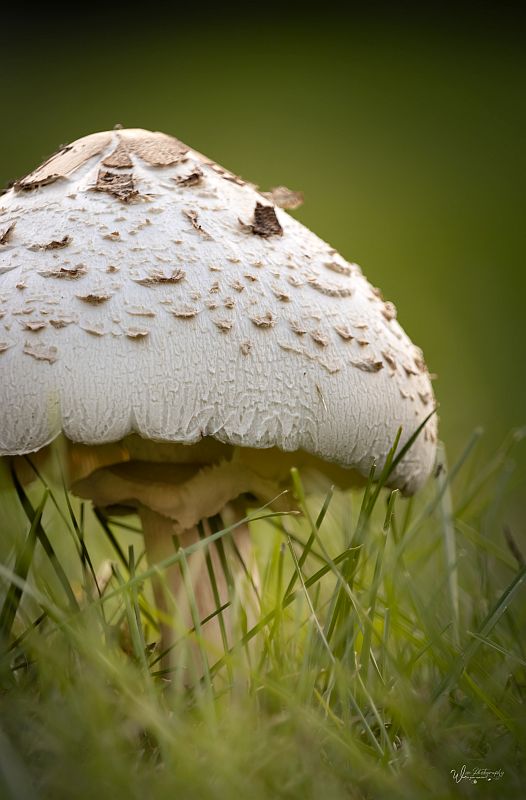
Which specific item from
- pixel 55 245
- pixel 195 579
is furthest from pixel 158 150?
pixel 195 579

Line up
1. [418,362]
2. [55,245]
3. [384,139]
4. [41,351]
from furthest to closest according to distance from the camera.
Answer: [384,139] → [418,362] → [55,245] → [41,351]

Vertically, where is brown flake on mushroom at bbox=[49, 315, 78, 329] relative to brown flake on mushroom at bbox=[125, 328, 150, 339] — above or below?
above

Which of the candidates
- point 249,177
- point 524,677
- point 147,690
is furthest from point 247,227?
point 249,177

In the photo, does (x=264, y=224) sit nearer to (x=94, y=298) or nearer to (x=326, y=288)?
(x=326, y=288)

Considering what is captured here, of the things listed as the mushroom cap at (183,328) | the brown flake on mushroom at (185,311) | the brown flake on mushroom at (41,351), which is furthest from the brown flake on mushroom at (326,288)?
the brown flake on mushroom at (41,351)

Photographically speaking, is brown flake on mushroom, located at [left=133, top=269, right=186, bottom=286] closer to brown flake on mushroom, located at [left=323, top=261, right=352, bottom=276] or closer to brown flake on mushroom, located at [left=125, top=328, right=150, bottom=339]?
brown flake on mushroom, located at [left=125, top=328, right=150, bottom=339]

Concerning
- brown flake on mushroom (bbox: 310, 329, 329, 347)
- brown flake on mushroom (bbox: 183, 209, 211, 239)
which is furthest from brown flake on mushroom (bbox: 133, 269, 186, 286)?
brown flake on mushroom (bbox: 310, 329, 329, 347)

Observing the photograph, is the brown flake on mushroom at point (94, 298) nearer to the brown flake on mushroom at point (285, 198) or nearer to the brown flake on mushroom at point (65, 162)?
the brown flake on mushroom at point (65, 162)
